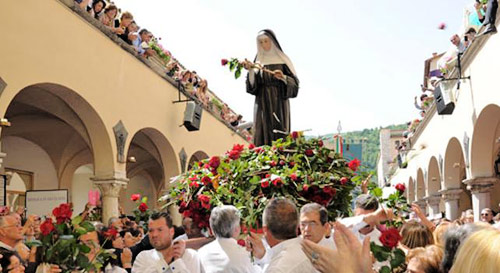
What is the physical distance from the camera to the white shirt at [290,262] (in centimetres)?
303

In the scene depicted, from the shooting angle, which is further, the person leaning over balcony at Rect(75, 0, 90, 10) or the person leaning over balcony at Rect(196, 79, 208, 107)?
the person leaning over balcony at Rect(196, 79, 208, 107)

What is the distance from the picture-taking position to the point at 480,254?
1408 mm

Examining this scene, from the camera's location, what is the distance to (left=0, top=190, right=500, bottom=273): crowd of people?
1.58 meters

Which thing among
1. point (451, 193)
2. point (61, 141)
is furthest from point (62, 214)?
point (451, 193)

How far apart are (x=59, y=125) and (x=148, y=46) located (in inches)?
135

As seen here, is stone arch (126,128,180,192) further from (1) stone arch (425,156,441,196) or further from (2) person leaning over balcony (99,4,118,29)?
(1) stone arch (425,156,441,196)

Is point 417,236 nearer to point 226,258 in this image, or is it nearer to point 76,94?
point 226,258

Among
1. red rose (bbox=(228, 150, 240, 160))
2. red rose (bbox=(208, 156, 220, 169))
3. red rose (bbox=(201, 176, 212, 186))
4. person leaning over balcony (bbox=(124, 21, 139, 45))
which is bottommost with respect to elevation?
red rose (bbox=(201, 176, 212, 186))

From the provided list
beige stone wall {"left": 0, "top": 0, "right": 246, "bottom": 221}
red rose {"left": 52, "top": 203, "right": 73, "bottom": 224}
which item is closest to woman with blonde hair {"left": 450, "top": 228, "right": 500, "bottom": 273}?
red rose {"left": 52, "top": 203, "right": 73, "bottom": 224}

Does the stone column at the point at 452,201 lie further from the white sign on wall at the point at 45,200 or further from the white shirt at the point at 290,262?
the white shirt at the point at 290,262

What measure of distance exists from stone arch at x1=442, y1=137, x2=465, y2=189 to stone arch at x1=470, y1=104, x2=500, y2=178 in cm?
311

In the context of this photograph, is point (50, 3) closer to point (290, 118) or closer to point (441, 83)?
point (290, 118)

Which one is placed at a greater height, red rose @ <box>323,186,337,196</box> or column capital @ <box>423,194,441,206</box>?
red rose @ <box>323,186,337,196</box>

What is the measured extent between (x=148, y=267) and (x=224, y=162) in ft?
3.29
